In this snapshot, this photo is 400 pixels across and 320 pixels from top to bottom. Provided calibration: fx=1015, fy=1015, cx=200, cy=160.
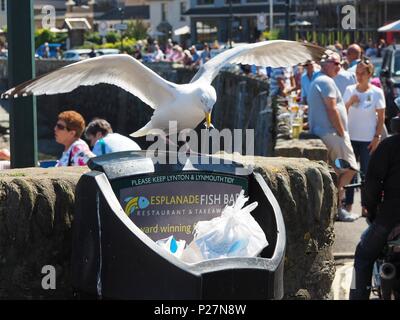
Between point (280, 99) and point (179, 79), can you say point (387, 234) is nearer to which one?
point (280, 99)

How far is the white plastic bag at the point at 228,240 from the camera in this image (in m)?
5.00

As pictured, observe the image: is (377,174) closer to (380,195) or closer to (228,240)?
(380,195)

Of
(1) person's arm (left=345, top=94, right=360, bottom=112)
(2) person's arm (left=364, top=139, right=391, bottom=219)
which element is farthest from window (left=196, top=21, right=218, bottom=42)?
(2) person's arm (left=364, top=139, right=391, bottom=219)

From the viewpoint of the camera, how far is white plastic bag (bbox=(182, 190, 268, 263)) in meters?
5.00

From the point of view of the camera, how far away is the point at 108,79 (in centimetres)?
715

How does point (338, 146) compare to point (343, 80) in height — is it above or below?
below

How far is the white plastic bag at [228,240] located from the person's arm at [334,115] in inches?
241

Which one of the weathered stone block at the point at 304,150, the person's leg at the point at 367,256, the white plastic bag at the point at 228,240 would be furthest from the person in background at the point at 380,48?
the white plastic bag at the point at 228,240

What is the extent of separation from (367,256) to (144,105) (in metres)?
41.3

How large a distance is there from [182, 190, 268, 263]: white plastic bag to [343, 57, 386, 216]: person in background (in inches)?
281

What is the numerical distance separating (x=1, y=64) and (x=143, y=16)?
41.8m

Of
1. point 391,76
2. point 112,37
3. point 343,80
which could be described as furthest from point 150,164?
point 112,37

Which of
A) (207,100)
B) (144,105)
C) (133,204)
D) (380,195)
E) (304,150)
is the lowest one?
(144,105)
